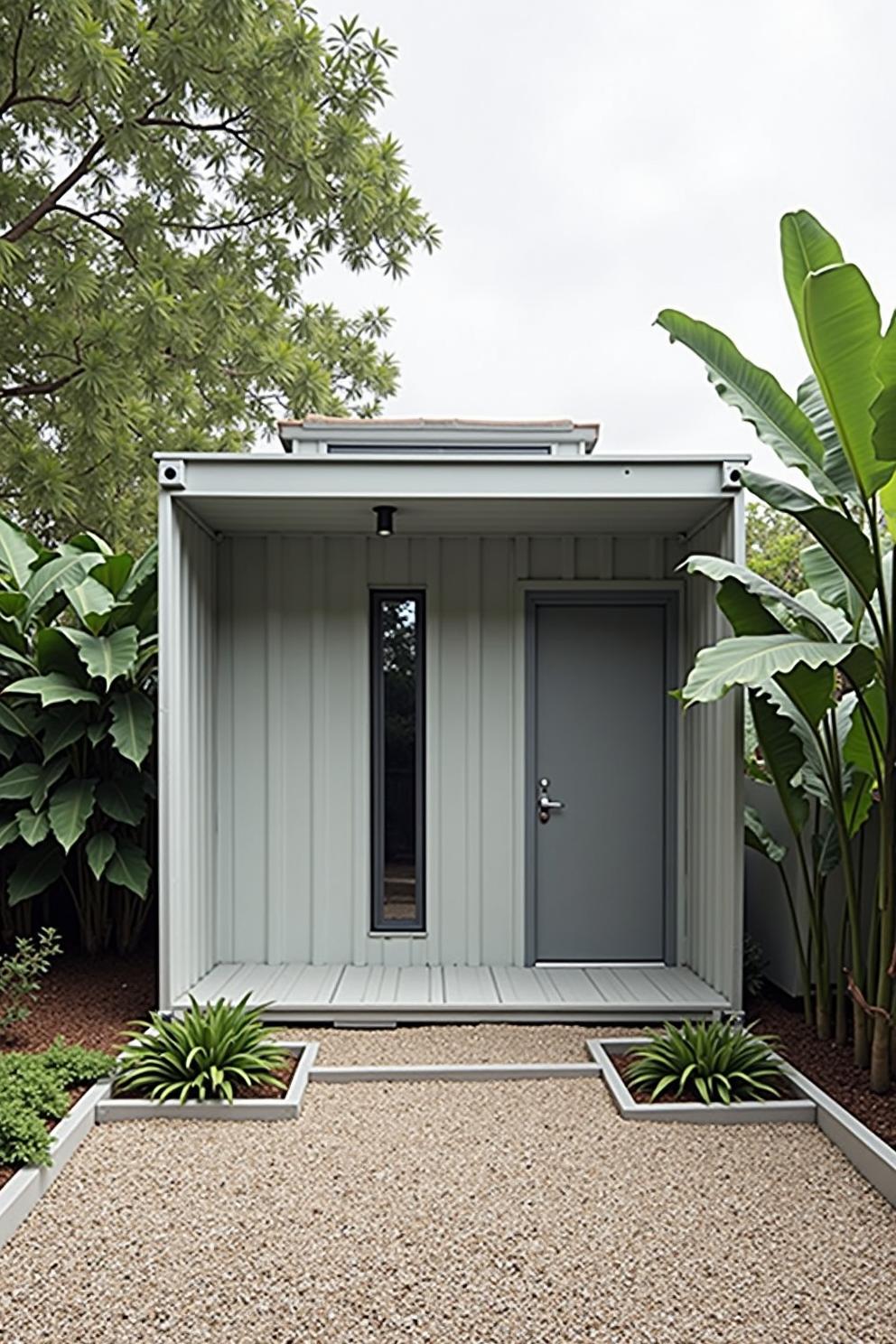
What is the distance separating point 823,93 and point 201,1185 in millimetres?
16303

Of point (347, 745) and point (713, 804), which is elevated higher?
point (347, 745)

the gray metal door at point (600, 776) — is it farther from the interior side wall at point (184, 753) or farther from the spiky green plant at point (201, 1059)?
the spiky green plant at point (201, 1059)

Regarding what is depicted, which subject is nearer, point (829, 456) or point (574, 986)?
point (829, 456)

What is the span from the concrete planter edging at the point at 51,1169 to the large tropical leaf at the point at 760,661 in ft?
9.35

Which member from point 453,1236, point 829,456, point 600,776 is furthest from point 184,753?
point 829,456

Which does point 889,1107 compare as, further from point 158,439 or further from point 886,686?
point 158,439

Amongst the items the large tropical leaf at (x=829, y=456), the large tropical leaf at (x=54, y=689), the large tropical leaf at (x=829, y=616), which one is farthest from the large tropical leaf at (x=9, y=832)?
the large tropical leaf at (x=829, y=456)

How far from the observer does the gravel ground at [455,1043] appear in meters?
4.88

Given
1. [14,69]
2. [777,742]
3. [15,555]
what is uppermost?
[14,69]

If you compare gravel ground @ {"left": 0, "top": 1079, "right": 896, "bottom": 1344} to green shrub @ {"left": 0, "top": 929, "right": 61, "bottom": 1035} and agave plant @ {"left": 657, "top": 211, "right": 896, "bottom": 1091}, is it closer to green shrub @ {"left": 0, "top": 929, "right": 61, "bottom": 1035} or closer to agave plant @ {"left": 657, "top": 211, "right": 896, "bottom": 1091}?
green shrub @ {"left": 0, "top": 929, "right": 61, "bottom": 1035}

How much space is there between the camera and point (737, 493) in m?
A: 5.11

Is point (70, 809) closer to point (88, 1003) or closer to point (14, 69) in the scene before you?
point (88, 1003)

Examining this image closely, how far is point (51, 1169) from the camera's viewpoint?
12.1 ft

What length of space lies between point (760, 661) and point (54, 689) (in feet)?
11.8
